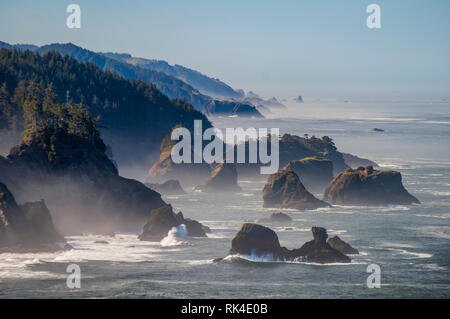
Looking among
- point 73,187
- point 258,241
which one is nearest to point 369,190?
point 258,241

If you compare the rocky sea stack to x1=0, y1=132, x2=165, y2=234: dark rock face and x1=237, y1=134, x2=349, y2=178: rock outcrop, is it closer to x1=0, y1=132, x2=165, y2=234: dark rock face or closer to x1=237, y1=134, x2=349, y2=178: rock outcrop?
x1=0, y1=132, x2=165, y2=234: dark rock face

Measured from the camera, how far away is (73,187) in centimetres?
10906

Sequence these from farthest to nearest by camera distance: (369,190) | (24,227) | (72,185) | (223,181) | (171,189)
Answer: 1. (223,181)
2. (171,189)
3. (369,190)
4. (72,185)
5. (24,227)

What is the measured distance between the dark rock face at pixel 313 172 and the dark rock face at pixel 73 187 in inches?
1907

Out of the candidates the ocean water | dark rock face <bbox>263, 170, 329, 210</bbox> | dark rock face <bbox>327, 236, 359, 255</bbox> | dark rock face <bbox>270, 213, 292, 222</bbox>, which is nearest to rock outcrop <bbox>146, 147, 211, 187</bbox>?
dark rock face <bbox>263, 170, 329, 210</bbox>

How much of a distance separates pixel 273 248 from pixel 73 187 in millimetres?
37247

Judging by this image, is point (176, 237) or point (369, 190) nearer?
point (176, 237)

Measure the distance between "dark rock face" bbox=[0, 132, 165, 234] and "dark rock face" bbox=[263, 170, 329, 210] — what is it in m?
23.2

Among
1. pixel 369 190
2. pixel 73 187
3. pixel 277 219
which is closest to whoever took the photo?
pixel 73 187

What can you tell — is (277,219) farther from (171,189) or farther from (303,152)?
(303,152)

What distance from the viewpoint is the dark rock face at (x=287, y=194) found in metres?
125

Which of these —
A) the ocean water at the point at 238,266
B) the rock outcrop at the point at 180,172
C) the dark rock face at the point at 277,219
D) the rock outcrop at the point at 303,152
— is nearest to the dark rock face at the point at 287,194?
the ocean water at the point at 238,266

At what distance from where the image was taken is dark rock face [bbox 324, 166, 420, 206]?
130m
